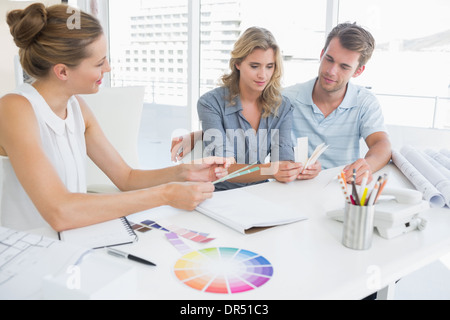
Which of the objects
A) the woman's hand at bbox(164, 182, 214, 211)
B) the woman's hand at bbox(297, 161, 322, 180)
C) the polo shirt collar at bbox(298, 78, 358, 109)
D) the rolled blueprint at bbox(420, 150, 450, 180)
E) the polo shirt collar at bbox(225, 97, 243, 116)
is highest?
the polo shirt collar at bbox(298, 78, 358, 109)

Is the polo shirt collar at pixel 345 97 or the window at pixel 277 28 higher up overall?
the window at pixel 277 28

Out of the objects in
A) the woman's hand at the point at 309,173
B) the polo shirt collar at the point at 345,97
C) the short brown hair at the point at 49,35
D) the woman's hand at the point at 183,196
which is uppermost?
the short brown hair at the point at 49,35

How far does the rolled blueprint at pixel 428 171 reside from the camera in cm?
130

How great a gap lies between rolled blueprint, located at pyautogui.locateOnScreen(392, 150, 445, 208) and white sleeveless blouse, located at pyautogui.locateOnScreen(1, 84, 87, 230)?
1184 mm

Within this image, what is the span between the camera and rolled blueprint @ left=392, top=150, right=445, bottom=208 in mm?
1274

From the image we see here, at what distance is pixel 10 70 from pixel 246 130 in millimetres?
2540

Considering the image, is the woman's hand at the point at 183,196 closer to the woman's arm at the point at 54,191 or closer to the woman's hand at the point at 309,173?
the woman's arm at the point at 54,191

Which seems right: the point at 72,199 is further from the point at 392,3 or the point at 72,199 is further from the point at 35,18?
the point at 392,3

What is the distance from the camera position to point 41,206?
3.32ft

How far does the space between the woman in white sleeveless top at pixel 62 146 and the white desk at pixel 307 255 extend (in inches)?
3.8

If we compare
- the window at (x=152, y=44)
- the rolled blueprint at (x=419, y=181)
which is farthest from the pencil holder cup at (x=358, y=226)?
the window at (x=152, y=44)

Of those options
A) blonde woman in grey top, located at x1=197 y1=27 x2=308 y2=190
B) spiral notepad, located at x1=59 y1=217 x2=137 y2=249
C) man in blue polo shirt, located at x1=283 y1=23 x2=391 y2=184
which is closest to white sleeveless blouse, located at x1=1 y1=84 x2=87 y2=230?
spiral notepad, located at x1=59 y1=217 x2=137 y2=249

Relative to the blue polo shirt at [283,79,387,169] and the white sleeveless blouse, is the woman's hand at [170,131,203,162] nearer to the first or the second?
the white sleeveless blouse

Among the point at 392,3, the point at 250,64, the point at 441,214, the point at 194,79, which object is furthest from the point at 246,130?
the point at 194,79
